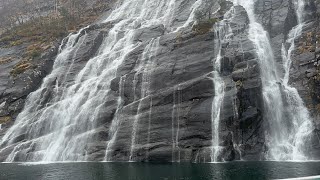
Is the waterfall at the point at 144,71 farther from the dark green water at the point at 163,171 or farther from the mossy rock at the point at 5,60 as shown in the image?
the mossy rock at the point at 5,60

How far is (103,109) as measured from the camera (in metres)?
49.2

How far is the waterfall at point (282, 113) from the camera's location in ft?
133

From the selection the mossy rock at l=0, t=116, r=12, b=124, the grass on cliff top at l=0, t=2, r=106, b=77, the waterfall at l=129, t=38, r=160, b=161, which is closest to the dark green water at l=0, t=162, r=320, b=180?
the waterfall at l=129, t=38, r=160, b=161

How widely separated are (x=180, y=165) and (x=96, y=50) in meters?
33.8

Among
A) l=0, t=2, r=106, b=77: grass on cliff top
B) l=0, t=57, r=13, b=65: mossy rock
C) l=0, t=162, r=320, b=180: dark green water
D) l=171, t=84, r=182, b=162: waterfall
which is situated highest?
l=0, t=2, r=106, b=77: grass on cliff top

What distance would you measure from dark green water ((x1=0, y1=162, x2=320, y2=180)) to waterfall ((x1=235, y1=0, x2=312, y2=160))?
4.04m

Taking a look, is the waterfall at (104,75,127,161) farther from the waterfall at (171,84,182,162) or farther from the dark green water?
the waterfall at (171,84,182,162)

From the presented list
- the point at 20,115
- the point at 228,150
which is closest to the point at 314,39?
the point at 228,150

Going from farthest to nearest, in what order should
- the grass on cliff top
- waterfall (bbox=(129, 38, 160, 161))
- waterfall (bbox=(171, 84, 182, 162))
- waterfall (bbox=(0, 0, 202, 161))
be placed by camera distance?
the grass on cliff top, waterfall (bbox=(0, 0, 202, 161)), waterfall (bbox=(129, 38, 160, 161)), waterfall (bbox=(171, 84, 182, 162))

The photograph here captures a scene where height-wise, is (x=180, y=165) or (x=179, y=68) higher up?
(x=179, y=68)

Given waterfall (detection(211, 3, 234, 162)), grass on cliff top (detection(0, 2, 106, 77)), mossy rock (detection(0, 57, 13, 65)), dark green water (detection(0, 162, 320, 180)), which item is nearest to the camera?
dark green water (detection(0, 162, 320, 180))

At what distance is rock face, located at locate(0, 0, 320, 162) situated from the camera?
4212 centimetres

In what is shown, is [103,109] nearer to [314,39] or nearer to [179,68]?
[179,68]

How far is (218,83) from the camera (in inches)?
1818
